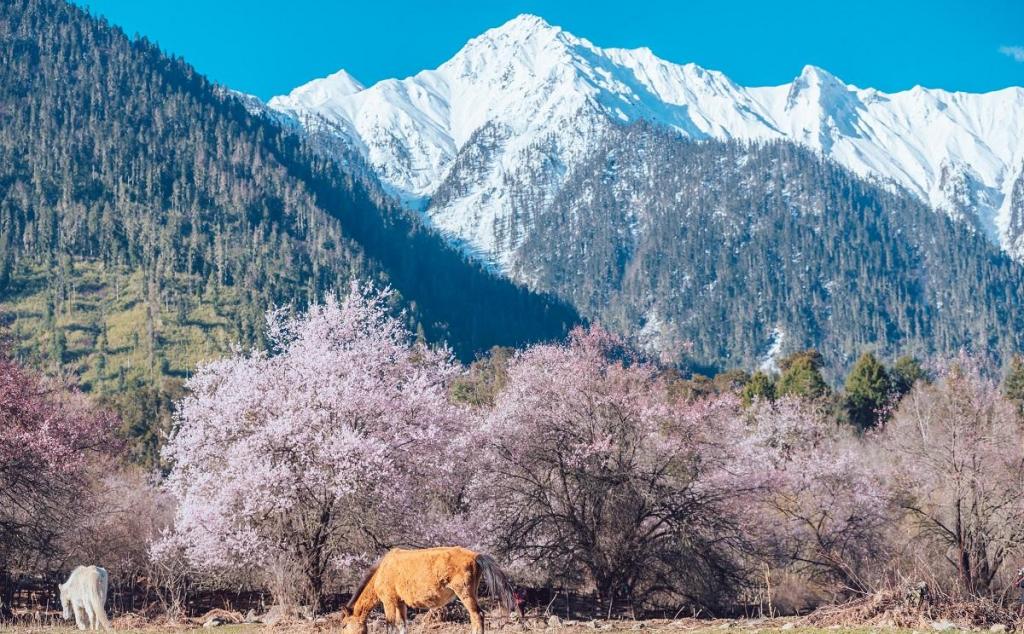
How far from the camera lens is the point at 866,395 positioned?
84625 millimetres

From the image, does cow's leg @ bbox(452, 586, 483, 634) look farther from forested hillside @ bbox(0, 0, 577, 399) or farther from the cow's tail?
forested hillside @ bbox(0, 0, 577, 399)

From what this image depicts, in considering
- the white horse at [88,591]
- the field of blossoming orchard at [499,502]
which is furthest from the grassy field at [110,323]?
the white horse at [88,591]

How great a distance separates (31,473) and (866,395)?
246 feet

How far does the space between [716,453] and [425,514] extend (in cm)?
937

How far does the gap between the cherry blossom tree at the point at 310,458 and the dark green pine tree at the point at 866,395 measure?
2644 inches

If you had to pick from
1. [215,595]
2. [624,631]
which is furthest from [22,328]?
[624,631]

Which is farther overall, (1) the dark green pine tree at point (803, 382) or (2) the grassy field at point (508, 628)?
(1) the dark green pine tree at point (803, 382)

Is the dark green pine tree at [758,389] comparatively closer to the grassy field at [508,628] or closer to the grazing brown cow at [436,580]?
the grassy field at [508,628]

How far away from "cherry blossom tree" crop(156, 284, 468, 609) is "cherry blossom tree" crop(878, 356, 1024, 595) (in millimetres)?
15824

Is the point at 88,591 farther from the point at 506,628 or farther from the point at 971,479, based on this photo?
the point at 971,479

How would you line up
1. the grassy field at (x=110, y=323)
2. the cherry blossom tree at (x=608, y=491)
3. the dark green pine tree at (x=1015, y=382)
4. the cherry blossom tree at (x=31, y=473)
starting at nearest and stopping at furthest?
1. the cherry blossom tree at (x=31, y=473)
2. the cherry blossom tree at (x=608, y=491)
3. the dark green pine tree at (x=1015, y=382)
4. the grassy field at (x=110, y=323)

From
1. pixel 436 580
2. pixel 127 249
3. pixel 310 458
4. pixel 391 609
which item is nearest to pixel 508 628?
pixel 391 609

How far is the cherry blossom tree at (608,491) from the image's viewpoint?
2647cm

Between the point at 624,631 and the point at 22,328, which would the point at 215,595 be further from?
the point at 22,328
